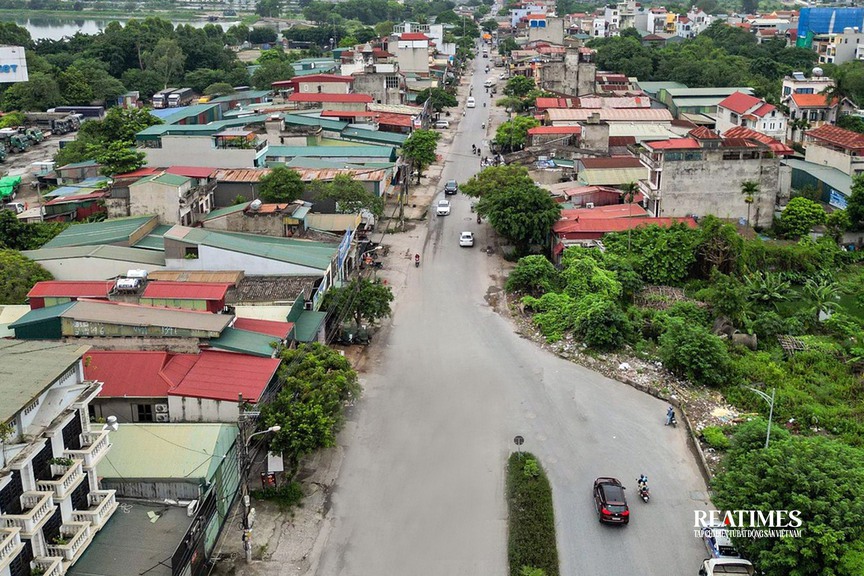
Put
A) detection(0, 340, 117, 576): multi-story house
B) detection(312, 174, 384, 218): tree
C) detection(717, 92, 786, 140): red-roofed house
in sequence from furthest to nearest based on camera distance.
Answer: detection(717, 92, 786, 140): red-roofed house < detection(312, 174, 384, 218): tree < detection(0, 340, 117, 576): multi-story house

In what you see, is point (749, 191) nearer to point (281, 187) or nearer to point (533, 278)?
point (533, 278)

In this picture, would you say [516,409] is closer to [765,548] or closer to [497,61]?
[765,548]

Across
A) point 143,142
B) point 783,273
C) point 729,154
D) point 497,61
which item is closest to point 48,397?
point 783,273

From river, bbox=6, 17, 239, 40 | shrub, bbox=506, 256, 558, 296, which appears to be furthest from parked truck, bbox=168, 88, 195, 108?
river, bbox=6, 17, 239, 40

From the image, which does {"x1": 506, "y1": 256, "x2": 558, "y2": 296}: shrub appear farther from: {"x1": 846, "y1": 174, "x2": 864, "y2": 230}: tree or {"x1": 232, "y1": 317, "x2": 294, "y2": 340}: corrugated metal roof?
{"x1": 846, "y1": 174, "x2": 864, "y2": 230}: tree

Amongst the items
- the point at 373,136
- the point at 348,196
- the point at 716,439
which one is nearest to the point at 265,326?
the point at 716,439

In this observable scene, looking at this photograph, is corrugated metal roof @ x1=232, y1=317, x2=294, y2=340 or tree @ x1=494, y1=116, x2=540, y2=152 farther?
tree @ x1=494, y1=116, x2=540, y2=152
